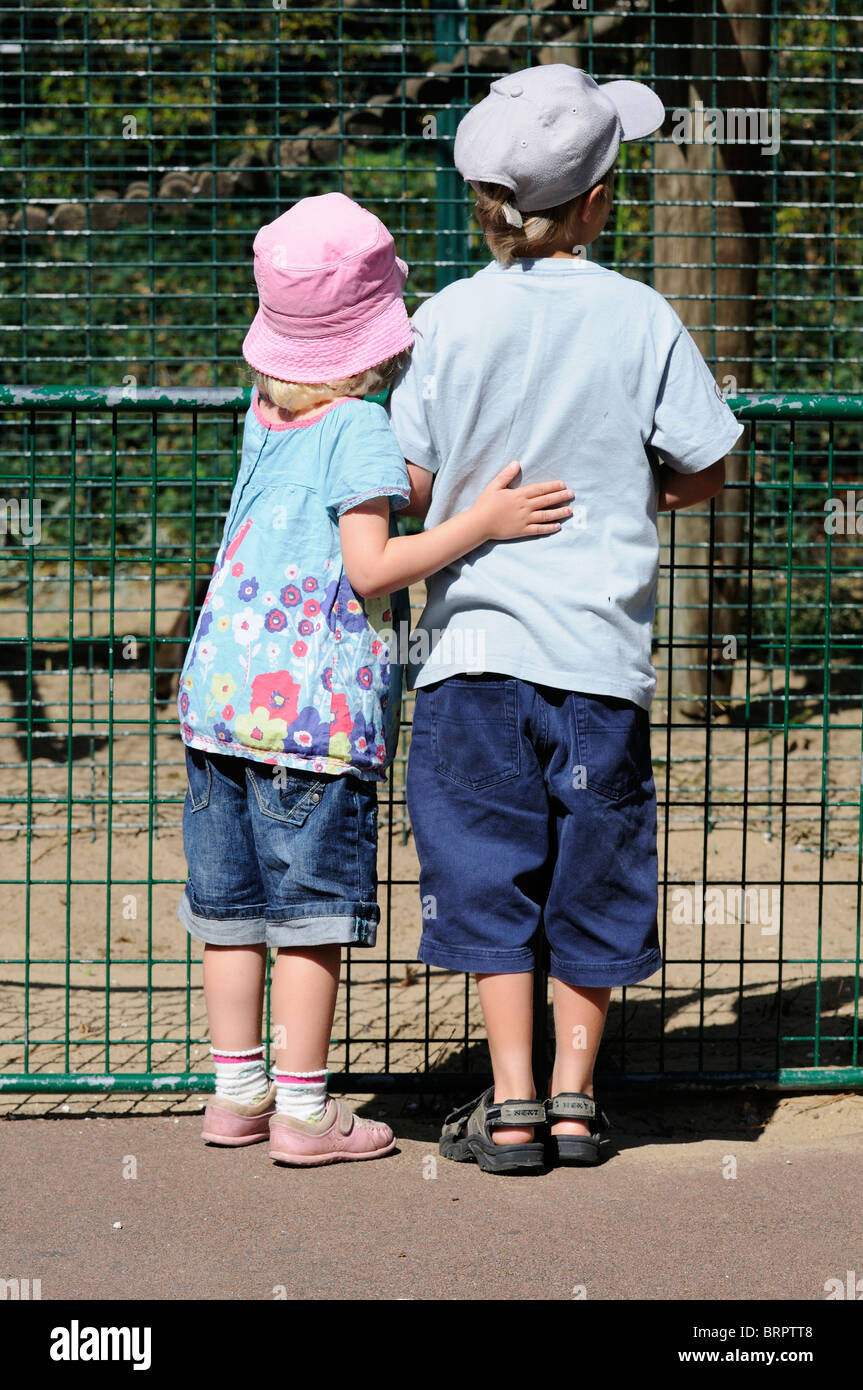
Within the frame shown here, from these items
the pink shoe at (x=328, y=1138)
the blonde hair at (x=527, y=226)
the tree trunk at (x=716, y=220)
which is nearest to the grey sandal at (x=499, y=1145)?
the pink shoe at (x=328, y=1138)

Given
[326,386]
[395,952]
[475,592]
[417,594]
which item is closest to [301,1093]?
[475,592]

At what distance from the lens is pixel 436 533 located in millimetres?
2633

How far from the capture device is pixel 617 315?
8.70 ft

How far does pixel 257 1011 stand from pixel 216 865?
30cm

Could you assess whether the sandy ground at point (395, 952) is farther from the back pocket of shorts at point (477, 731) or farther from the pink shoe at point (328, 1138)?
the back pocket of shorts at point (477, 731)

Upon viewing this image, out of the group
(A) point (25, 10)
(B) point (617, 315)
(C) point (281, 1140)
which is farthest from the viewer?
(A) point (25, 10)

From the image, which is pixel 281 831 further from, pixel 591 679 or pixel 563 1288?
pixel 563 1288

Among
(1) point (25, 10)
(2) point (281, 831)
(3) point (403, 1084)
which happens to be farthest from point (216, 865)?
(1) point (25, 10)

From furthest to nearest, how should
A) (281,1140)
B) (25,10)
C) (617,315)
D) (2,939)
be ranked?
(25,10) → (2,939) → (281,1140) → (617,315)

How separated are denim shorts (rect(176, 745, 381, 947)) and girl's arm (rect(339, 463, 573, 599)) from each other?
376 mm

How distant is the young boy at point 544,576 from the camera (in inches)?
104

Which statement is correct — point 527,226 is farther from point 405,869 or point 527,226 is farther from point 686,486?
point 405,869

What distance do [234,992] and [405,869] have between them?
2.10m

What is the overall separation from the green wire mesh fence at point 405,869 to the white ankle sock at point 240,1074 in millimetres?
259
